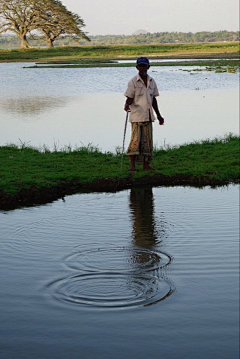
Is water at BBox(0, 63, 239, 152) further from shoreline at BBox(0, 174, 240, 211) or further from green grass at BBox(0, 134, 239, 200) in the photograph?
shoreline at BBox(0, 174, 240, 211)

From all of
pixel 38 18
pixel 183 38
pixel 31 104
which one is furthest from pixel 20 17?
pixel 183 38

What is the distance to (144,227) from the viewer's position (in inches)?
291

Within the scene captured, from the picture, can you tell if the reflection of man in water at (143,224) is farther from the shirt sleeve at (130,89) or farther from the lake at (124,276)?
the shirt sleeve at (130,89)

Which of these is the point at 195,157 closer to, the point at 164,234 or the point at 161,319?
the point at 164,234

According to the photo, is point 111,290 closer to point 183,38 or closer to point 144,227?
point 144,227

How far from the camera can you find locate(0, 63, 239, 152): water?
14.8 meters

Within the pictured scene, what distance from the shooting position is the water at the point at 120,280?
4.38m

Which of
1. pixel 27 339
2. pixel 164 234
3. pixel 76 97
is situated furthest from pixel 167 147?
pixel 76 97

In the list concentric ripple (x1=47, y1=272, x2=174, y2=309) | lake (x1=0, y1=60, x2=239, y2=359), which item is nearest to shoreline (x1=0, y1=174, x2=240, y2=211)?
lake (x1=0, y1=60, x2=239, y2=359)

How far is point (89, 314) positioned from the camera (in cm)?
483

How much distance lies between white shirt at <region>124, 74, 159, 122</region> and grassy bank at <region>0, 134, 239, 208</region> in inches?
35.3

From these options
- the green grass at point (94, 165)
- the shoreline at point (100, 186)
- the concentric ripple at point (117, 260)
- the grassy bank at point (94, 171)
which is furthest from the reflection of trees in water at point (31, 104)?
the concentric ripple at point (117, 260)

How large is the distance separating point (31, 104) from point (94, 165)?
12421 millimetres

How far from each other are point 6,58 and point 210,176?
5336 cm
